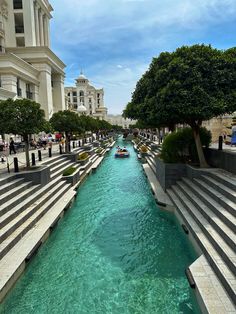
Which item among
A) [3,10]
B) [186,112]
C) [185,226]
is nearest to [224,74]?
[186,112]

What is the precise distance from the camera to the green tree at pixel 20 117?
1281 centimetres

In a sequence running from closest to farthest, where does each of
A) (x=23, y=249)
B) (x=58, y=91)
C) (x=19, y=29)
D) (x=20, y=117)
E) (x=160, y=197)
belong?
1. (x=23, y=249)
2. (x=160, y=197)
3. (x=20, y=117)
4. (x=19, y=29)
5. (x=58, y=91)

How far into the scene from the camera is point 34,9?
148ft

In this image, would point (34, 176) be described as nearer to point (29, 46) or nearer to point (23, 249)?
point (23, 249)

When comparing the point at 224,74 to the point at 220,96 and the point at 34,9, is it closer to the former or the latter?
the point at 220,96

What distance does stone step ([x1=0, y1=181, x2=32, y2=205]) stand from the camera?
→ 9.52 meters

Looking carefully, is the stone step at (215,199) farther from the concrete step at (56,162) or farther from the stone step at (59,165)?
the concrete step at (56,162)

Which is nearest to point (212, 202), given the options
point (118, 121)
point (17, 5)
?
point (17, 5)

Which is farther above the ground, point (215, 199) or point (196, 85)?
point (196, 85)

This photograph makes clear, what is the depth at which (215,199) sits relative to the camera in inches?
360

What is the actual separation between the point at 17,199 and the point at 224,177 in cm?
814

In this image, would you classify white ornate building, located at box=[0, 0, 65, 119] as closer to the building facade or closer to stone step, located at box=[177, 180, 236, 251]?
stone step, located at box=[177, 180, 236, 251]

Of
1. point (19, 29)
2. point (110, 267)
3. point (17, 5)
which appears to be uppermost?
point (17, 5)

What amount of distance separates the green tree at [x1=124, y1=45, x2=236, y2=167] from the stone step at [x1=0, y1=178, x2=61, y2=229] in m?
6.28
